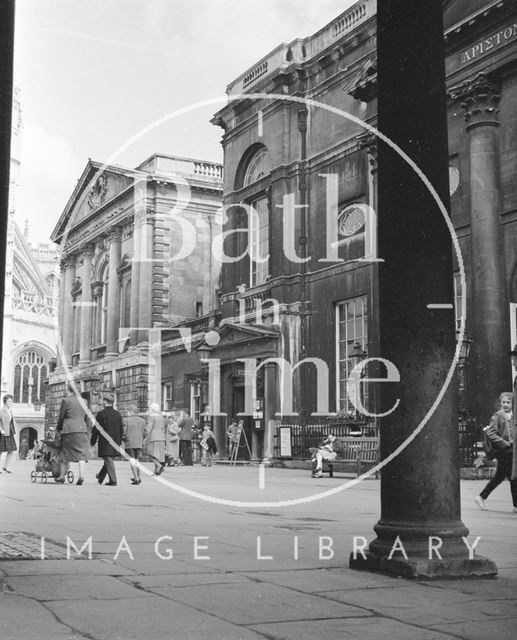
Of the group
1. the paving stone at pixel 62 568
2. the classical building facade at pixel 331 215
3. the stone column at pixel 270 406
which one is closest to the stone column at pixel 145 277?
the classical building facade at pixel 331 215

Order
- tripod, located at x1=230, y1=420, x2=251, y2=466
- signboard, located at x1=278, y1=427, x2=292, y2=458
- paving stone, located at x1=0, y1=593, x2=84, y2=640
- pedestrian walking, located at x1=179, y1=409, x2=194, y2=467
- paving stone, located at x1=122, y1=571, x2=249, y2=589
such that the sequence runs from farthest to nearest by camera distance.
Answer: tripod, located at x1=230, y1=420, x2=251, y2=466 < pedestrian walking, located at x1=179, y1=409, x2=194, y2=467 < signboard, located at x1=278, y1=427, x2=292, y2=458 < paving stone, located at x1=122, y1=571, x2=249, y2=589 < paving stone, located at x1=0, y1=593, x2=84, y2=640

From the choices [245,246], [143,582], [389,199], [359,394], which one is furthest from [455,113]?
[143,582]

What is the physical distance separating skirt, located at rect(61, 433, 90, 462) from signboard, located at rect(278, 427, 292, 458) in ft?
37.8

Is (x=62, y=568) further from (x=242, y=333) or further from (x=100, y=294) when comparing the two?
(x=100, y=294)

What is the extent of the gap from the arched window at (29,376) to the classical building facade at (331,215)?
46810 millimetres

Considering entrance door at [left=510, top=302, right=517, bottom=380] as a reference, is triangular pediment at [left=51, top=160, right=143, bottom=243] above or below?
above

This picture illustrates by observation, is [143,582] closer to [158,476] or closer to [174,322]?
[158,476]

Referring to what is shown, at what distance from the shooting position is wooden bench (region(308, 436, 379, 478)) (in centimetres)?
1941

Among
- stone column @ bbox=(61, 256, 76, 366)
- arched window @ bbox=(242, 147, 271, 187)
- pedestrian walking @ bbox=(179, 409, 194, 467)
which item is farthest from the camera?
stone column @ bbox=(61, 256, 76, 366)

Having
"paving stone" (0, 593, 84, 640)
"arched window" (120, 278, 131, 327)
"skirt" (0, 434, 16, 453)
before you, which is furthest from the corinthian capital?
"arched window" (120, 278, 131, 327)

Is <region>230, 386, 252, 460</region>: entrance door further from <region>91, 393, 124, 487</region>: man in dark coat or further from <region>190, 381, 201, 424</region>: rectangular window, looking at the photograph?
<region>91, 393, 124, 487</region>: man in dark coat

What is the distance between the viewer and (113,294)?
4681cm

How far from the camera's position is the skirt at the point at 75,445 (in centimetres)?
1552

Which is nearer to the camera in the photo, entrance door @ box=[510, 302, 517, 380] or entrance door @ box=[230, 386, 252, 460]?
entrance door @ box=[510, 302, 517, 380]
